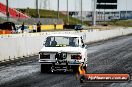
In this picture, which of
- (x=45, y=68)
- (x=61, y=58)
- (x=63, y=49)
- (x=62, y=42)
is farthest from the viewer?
(x=62, y=42)

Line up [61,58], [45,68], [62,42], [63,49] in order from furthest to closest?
[62,42] < [45,68] < [63,49] < [61,58]

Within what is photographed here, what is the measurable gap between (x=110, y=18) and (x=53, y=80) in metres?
152

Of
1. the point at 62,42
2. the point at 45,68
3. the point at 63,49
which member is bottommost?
the point at 45,68

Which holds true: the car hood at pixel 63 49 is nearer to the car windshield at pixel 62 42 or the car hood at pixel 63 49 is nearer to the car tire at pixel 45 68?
the car windshield at pixel 62 42

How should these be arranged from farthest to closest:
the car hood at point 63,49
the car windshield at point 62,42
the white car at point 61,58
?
the car windshield at point 62,42, the car hood at point 63,49, the white car at point 61,58

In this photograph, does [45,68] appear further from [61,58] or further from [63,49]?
[63,49]

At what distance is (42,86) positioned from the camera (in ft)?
43.6

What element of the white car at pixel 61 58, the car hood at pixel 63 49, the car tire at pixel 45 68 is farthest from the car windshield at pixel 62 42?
the car tire at pixel 45 68

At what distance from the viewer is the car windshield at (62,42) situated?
18078 millimetres

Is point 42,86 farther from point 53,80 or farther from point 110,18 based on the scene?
point 110,18

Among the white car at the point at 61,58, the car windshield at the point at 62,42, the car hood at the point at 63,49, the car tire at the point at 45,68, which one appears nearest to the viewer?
the white car at the point at 61,58

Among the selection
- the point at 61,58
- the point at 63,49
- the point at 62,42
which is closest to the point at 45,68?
the point at 61,58

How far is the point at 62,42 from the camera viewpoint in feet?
60.4

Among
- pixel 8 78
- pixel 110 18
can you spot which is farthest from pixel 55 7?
pixel 8 78
